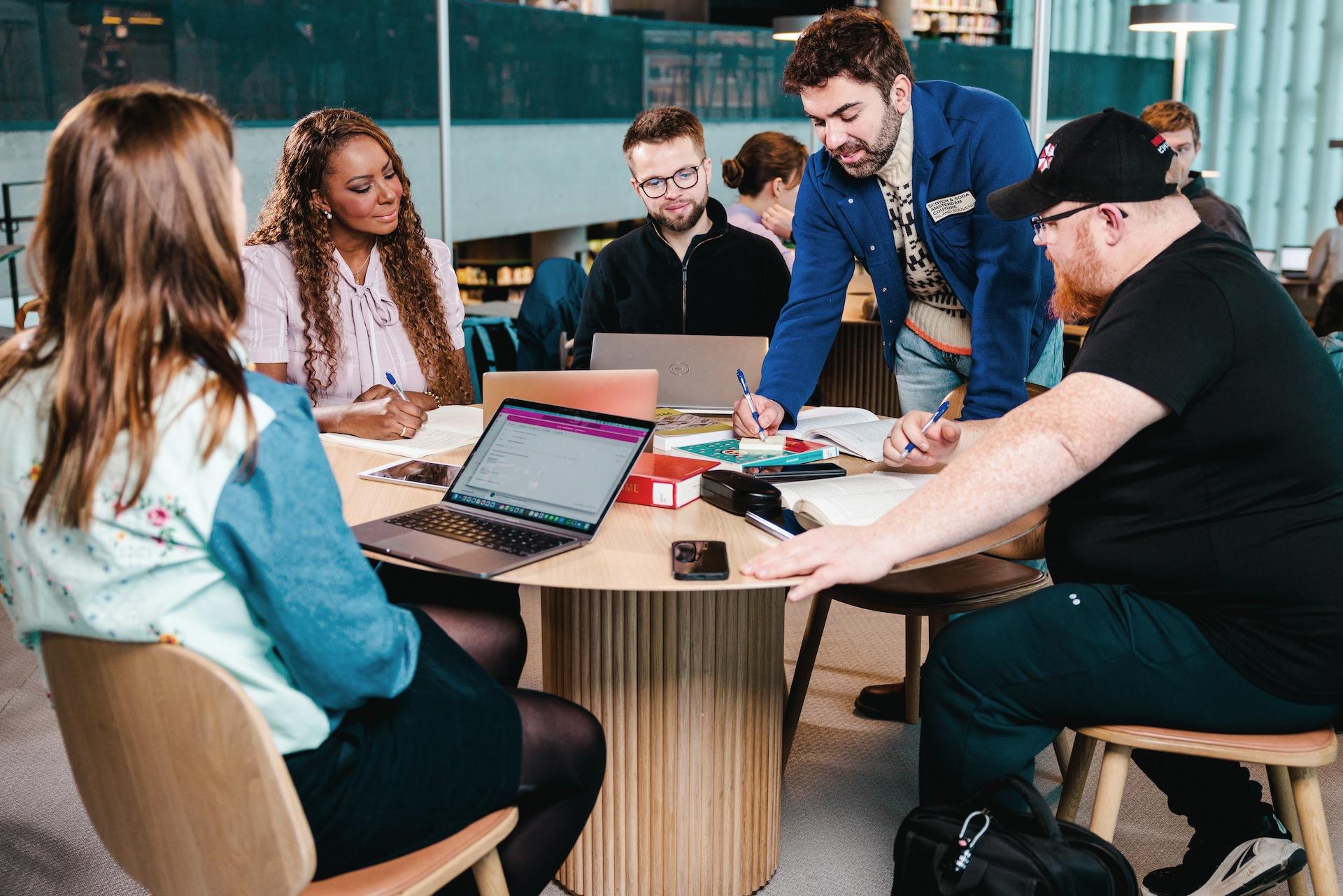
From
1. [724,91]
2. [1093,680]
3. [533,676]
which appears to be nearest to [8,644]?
[533,676]

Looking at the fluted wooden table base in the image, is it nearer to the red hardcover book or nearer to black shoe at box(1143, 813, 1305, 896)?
the red hardcover book

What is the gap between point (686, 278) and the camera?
123 inches

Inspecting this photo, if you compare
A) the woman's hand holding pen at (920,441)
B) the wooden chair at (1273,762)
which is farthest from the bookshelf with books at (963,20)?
the wooden chair at (1273,762)

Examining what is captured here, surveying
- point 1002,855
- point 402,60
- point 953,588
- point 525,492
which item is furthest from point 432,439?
point 402,60

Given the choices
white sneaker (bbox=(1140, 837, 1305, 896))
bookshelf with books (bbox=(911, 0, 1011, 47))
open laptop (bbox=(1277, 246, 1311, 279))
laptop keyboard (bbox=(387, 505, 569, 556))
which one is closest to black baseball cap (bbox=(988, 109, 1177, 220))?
laptop keyboard (bbox=(387, 505, 569, 556))

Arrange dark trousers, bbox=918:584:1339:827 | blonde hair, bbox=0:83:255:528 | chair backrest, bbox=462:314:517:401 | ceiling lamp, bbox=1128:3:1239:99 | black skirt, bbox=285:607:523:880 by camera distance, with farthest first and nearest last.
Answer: ceiling lamp, bbox=1128:3:1239:99
chair backrest, bbox=462:314:517:401
dark trousers, bbox=918:584:1339:827
black skirt, bbox=285:607:523:880
blonde hair, bbox=0:83:255:528

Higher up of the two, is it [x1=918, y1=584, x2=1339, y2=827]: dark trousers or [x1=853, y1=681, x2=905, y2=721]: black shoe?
[x1=918, y1=584, x2=1339, y2=827]: dark trousers

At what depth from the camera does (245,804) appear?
3.91 feet

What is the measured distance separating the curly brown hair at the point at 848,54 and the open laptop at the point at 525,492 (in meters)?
1.02

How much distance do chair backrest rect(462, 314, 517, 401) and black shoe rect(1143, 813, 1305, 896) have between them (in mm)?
2873

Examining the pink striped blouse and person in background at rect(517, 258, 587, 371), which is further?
person in background at rect(517, 258, 587, 371)

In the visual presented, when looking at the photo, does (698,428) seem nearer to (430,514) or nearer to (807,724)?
(430,514)

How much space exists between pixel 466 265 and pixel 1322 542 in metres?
7.78

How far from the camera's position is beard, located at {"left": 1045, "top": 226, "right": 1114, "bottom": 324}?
1.77 m
